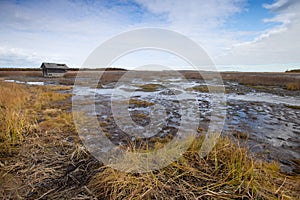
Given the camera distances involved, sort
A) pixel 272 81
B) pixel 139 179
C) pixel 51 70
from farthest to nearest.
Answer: pixel 51 70 → pixel 272 81 → pixel 139 179

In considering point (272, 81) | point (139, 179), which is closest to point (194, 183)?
point (139, 179)

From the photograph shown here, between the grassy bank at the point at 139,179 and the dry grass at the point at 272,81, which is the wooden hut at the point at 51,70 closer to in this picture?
the dry grass at the point at 272,81

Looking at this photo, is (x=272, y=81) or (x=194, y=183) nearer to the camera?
(x=194, y=183)

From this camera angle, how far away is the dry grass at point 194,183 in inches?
98.1

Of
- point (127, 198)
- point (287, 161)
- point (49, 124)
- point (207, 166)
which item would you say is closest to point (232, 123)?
point (287, 161)

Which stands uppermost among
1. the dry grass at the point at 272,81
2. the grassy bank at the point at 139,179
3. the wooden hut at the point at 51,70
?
the wooden hut at the point at 51,70

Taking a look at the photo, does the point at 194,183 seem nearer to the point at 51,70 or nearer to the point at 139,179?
the point at 139,179

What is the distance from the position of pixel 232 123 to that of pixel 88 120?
7451 millimetres

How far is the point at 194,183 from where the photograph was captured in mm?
2760

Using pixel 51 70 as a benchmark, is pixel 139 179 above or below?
below

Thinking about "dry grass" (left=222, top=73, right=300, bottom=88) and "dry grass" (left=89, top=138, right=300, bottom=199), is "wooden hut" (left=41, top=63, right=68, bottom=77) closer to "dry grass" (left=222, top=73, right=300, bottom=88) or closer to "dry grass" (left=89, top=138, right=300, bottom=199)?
"dry grass" (left=222, top=73, right=300, bottom=88)

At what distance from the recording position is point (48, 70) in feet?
140

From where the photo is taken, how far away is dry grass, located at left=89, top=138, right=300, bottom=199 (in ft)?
8.18

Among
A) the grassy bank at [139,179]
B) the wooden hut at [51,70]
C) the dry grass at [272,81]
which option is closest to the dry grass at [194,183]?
the grassy bank at [139,179]
